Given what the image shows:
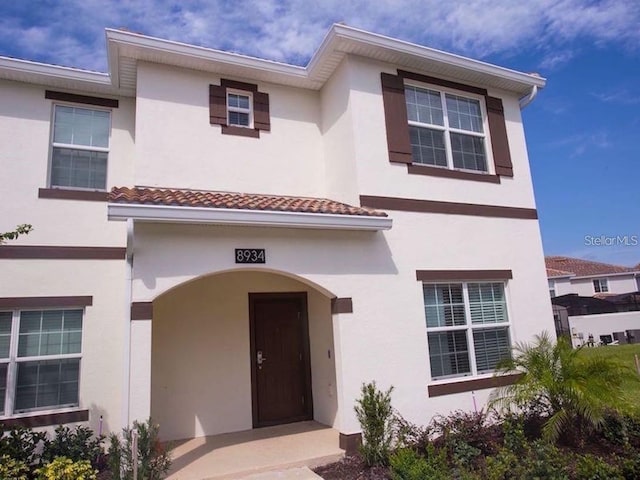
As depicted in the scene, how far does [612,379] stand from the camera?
714cm

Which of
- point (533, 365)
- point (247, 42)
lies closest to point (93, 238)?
point (247, 42)

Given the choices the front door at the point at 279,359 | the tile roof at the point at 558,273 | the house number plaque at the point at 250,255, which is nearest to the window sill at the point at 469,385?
the front door at the point at 279,359

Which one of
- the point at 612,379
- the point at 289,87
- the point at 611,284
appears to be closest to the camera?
the point at 612,379

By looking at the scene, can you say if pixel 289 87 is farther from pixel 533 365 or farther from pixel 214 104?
pixel 533 365

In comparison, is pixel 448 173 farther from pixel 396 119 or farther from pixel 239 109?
pixel 239 109

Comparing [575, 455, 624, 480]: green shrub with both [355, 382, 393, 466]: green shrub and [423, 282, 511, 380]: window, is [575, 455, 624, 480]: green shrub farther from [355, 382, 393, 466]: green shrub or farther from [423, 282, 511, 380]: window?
[423, 282, 511, 380]: window

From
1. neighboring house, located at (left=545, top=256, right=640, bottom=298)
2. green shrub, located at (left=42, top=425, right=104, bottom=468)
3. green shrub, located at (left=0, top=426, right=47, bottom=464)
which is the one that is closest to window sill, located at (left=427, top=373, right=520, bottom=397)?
green shrub, located at (left=42, top=425, right=104, bottom=468)

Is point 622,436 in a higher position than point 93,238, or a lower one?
lower

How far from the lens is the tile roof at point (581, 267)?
37281 millimetres

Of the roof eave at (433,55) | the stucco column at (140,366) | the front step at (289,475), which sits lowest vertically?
the front step at (289,475)

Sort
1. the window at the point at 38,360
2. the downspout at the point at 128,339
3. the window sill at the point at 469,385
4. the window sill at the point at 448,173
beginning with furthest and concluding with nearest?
the window sill at the point at 448,173 → the window sill at the point at 469,385 → the window at the point at 38,360 → the downspout at the point at 128,339

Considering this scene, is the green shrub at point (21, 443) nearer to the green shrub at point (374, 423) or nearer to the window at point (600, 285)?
the green shrub at point (374, 423)

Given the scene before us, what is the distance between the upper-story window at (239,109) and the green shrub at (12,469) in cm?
654

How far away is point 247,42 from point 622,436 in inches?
383
